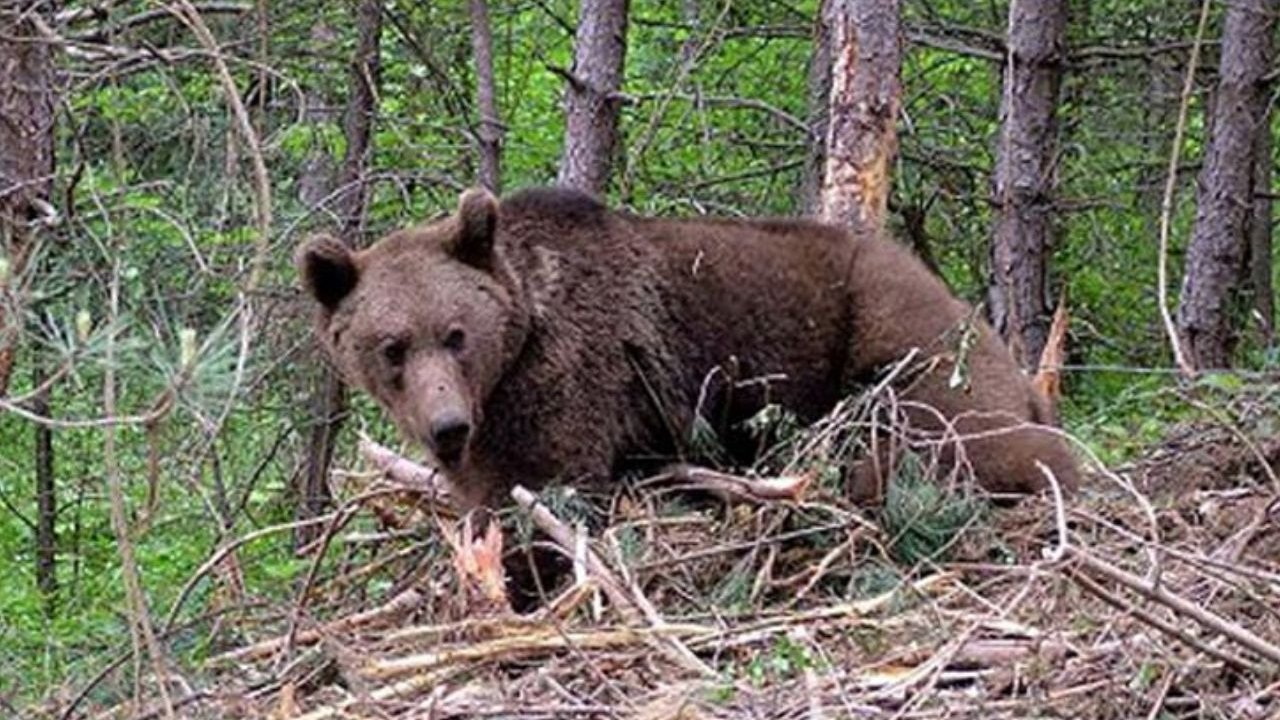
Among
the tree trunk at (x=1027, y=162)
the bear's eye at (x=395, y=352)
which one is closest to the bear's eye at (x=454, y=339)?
the bear's eye at (x=395, y=352)

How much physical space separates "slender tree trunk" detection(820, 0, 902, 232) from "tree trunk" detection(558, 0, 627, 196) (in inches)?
73.0

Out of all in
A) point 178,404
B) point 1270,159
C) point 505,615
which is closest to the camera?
point 178,404

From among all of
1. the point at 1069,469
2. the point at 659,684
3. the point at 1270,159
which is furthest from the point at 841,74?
the point at 1270,159

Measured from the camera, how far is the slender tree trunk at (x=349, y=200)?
1052cm

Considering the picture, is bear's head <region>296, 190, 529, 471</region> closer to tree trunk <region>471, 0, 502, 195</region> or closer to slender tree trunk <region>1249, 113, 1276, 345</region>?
tree trunk <region>471, 0, 502, 195</region>

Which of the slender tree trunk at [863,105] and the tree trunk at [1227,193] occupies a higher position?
the slender tree trunk at [863,105]

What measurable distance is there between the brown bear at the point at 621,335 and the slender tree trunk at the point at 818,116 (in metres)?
3.27

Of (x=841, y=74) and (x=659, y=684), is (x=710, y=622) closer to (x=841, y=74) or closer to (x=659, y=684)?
(x=659, y=684)

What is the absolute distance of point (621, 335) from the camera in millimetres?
7473

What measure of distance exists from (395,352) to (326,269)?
406 mm

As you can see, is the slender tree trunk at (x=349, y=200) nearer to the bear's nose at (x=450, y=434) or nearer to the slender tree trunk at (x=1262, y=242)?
the bear's nose at (x=450, y=434)

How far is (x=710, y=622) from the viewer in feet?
19.8

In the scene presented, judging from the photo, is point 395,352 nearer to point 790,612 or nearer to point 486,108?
point 790,612

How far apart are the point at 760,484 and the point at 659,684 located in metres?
1.32
